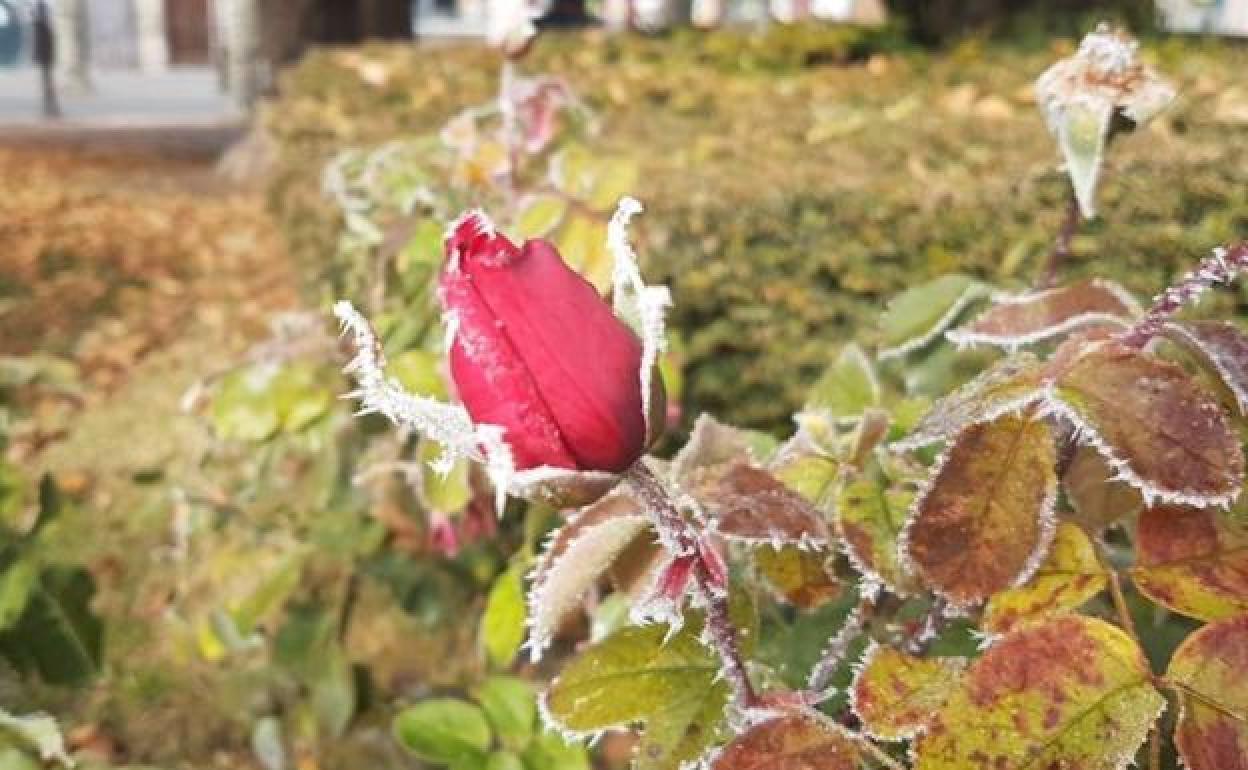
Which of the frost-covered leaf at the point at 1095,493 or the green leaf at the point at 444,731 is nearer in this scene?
the frost-covered leaf at the point at 1095,493

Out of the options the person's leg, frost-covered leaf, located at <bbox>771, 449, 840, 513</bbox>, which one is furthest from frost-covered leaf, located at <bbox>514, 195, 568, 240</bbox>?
the person's leg

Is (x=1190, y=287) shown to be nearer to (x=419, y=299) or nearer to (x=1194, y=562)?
(x=1194, y=562)

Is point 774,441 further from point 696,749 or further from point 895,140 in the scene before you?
point 895,140

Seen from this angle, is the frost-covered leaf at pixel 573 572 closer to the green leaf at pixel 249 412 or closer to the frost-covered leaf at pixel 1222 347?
the frost-covered leaf at pixel 1222 347

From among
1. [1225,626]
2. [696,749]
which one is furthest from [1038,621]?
[696,749]

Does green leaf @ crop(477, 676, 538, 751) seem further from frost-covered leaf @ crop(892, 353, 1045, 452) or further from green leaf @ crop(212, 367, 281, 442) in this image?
frost-covered leaf @ crop(892, 353, 1045, 452)

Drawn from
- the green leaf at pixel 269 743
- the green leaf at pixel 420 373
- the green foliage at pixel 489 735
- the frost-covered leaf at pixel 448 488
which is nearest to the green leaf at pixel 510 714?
the green foliage at pixel 489 735

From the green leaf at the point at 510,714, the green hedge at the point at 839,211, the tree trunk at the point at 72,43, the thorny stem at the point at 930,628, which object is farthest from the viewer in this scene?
the tree trunk at the point at 72,43
